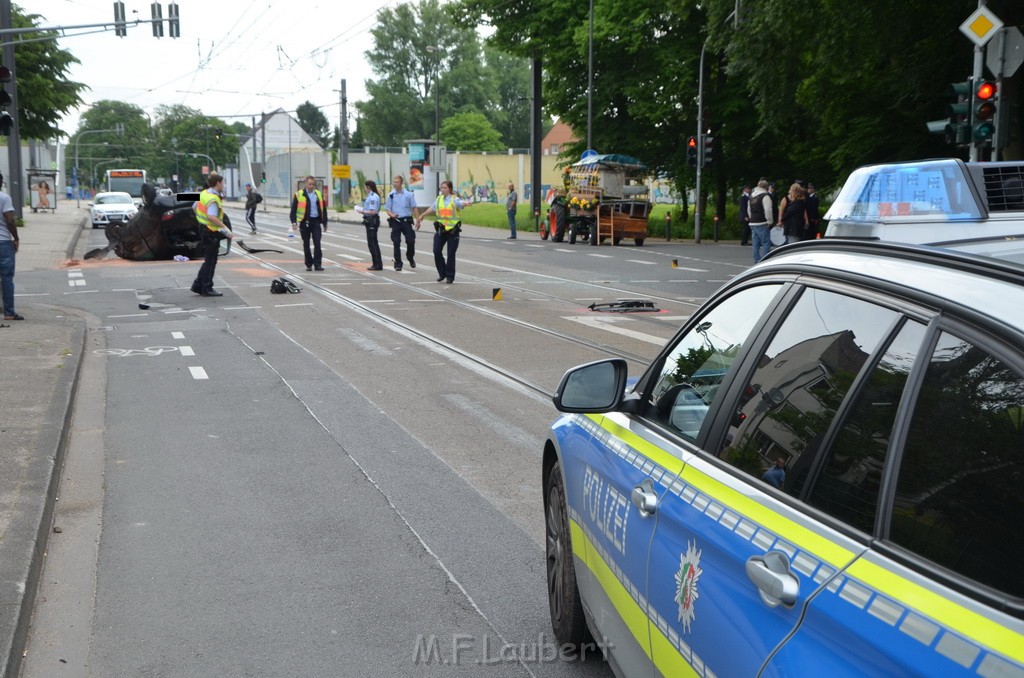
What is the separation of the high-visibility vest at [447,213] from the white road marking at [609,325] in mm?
4442

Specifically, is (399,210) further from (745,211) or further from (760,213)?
(745,211)

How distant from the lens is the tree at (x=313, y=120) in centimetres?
16062

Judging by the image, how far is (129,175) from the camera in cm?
6050

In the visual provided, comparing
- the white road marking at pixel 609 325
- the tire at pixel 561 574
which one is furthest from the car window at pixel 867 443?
the white road marking at pixel 609 325

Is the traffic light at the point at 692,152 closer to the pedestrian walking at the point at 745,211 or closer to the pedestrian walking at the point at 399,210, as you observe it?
the pedestrian walking at the point at 745,211

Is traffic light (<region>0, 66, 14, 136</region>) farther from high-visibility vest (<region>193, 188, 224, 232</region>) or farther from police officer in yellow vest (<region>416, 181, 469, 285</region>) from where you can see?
police officer in yellow vest (<region>416, 181, 469, 285</region>)

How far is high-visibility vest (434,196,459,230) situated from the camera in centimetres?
1911

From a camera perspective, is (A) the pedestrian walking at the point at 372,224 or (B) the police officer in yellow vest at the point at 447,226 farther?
(A) the pedestrian walking at the point at 372,224

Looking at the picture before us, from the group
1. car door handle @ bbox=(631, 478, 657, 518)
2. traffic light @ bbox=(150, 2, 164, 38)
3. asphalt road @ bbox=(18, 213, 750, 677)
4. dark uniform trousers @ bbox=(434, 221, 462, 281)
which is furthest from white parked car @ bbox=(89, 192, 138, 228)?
car door handle @ bbox=(631, 478, 657, 518)

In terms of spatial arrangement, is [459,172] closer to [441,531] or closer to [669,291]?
[669,291]

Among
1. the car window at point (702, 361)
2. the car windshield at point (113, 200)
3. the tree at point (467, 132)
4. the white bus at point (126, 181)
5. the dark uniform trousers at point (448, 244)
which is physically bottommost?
the dark uniform trousers at point (448, 244)

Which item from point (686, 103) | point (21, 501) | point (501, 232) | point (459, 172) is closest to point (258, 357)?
point (21, 501)

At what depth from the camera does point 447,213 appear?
19250 mm

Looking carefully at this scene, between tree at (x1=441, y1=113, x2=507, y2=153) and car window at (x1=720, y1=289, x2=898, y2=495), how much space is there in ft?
353
